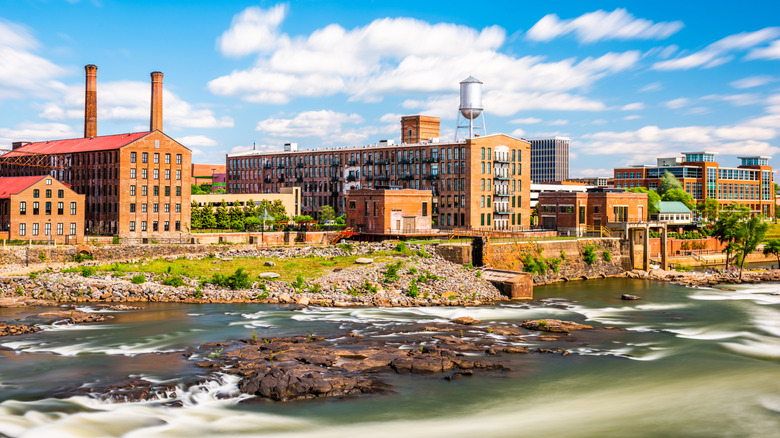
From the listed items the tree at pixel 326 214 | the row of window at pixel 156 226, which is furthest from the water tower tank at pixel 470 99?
the row of window at pixel 156 226

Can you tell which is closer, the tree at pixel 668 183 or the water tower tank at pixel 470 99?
the water tower tank at pixel 470 99

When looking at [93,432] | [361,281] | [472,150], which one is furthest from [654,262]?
[93,432]

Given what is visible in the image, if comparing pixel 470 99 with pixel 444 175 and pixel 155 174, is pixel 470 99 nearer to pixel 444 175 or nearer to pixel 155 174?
pixel 444 175

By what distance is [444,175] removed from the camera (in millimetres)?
99875

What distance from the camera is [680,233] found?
11306cm

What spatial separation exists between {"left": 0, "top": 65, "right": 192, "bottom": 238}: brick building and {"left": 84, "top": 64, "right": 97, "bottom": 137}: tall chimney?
4.09 metres

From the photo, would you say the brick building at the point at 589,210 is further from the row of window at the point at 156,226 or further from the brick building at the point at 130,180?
the row of window at the point at 156,226

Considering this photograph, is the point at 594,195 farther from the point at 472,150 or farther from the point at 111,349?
the point at 111,349

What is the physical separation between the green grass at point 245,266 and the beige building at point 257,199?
3729 cm

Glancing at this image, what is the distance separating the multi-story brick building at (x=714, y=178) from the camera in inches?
6339

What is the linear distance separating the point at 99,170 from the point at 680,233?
89.3 m

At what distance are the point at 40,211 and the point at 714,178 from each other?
5766 inches

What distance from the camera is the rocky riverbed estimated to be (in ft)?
169

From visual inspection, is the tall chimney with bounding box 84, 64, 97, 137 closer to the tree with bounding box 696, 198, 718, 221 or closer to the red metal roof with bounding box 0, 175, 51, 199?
the red metal roof with bounding box 0, 175, 51, 199
